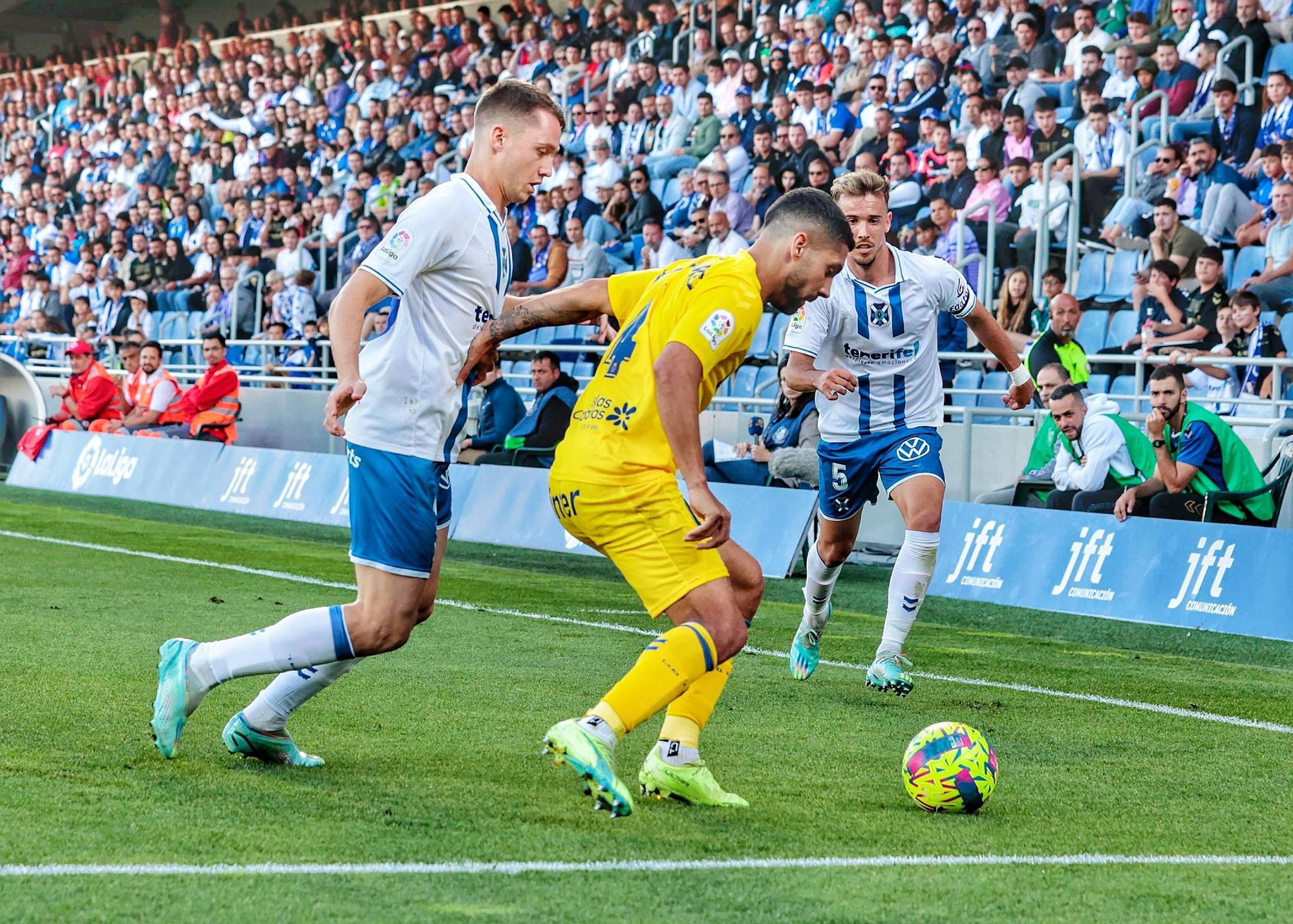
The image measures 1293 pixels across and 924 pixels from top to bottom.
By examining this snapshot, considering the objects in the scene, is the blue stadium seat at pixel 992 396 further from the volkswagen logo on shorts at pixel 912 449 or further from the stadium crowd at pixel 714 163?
the volkswagen logo on shorts at pixel 912 449

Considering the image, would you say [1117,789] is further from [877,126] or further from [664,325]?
[877,126]

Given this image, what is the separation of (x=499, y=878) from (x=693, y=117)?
58.2 feet

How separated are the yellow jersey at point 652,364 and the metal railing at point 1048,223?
991 centimetres

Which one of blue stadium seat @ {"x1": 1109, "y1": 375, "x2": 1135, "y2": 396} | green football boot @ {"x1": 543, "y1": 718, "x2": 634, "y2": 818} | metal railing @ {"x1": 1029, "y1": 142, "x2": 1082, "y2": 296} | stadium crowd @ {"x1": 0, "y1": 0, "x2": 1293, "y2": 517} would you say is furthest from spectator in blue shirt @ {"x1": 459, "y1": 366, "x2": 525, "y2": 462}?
green football boot @ {"x1": 543, "y1": 718, "x2": 634, "y2": 818}

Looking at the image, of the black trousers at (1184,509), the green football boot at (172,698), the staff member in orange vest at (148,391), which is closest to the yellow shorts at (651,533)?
the green football boot at (172,698)

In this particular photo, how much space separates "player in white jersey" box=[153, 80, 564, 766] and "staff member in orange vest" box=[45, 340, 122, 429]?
51.4ft

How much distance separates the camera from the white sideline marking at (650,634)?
22.2 ft

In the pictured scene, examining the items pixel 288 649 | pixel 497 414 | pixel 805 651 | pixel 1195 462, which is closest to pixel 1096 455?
pixel 1195 462

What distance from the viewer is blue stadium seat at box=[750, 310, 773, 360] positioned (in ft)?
53.9

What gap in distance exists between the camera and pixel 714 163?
18656 mm

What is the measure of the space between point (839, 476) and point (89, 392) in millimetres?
14247

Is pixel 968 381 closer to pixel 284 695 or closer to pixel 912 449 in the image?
pixel 912 449

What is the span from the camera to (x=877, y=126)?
57.5ft

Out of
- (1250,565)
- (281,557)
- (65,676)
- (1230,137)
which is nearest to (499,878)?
(65,676)
